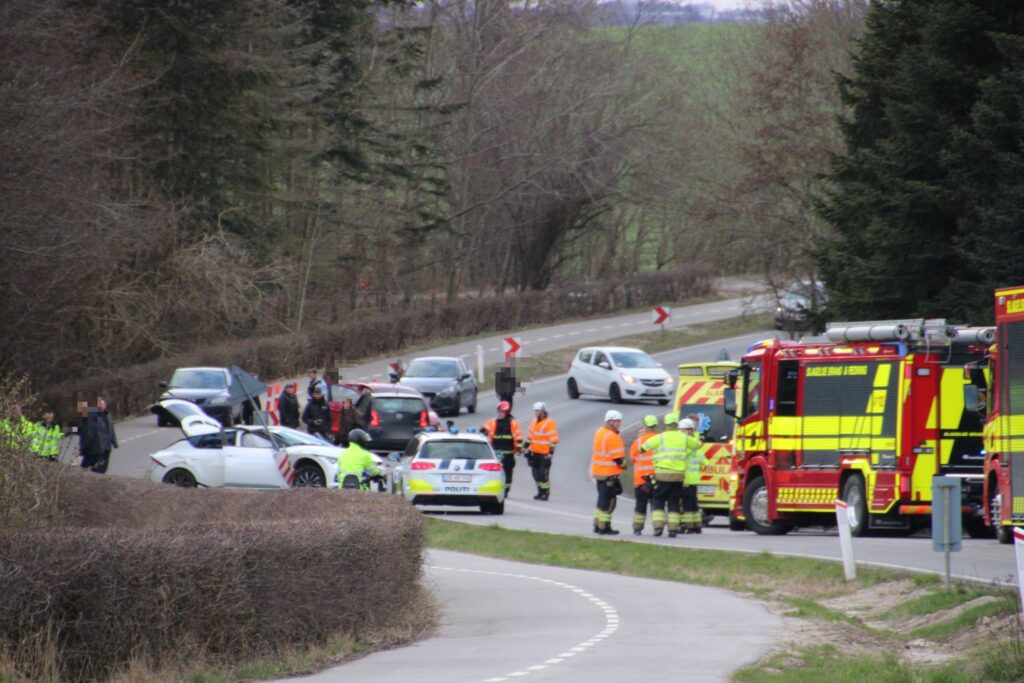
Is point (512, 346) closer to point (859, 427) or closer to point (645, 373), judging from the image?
point (645, 373)

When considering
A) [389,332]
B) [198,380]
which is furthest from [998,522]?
[389,332]

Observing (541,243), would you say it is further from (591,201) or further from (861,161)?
(861,161)

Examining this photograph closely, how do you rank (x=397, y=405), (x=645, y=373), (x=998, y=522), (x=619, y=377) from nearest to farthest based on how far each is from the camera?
(x=998, y=522)
(x=397, y=405)
(x=645, y=373)
(x=619, y=377)

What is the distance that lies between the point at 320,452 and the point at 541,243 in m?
50.7

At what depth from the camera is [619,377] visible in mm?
47812

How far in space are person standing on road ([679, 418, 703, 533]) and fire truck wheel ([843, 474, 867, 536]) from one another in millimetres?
2152

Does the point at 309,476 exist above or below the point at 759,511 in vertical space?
above

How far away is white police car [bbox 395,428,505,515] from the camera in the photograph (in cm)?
2705

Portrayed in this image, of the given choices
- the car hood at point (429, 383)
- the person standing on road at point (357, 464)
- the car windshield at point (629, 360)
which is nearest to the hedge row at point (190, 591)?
the person standing on road at point (357, 464)

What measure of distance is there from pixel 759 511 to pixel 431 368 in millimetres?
22553

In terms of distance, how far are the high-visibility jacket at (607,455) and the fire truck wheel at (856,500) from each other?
3.33 meters

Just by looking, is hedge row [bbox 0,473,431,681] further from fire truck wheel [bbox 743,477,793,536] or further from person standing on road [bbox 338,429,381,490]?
fire truck wheel [bbox 743,477,793,536]

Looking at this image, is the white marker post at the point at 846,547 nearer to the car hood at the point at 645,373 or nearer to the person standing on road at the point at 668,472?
the person standing on road at the point at 668,472

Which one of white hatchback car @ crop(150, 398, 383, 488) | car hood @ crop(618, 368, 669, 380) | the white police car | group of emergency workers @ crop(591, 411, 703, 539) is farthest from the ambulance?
car hood @ crop(618, 368, 669, 380)
